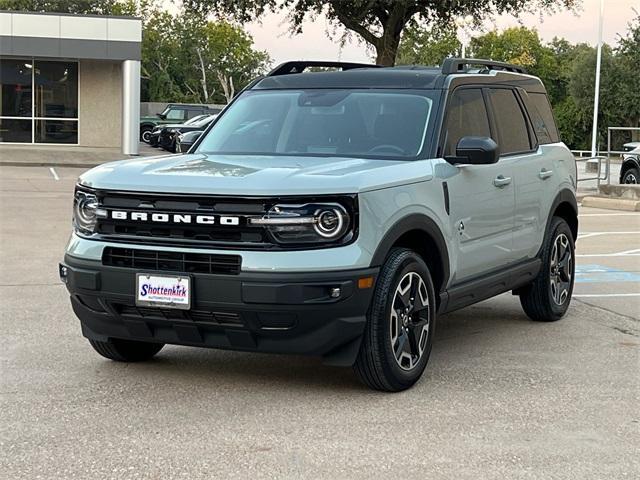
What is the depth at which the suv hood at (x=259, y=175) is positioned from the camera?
551 centimetres

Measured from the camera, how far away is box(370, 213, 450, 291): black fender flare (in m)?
5.71

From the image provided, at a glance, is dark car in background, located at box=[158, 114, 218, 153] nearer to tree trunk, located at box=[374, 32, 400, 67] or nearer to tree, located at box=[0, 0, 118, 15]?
tree trunk, located at box=[374, 32, 400, 67]

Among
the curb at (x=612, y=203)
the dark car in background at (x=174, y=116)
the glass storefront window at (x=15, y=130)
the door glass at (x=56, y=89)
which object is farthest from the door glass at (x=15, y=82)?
the curb at (x=612, y=203)

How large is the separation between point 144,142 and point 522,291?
126ft

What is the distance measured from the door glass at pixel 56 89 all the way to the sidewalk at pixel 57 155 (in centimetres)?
132

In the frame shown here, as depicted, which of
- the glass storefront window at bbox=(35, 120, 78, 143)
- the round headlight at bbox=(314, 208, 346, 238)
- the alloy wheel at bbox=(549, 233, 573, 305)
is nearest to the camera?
the round headlight at bbox=(314, 208, 346, 238)

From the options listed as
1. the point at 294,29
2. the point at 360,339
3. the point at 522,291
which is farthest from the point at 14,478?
the point at 294,29

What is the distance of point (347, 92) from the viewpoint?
700 centimetres

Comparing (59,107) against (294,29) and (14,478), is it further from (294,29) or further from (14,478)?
(14,478)

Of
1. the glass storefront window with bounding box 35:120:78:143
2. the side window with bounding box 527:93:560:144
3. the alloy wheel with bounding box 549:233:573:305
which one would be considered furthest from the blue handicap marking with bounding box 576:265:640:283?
the glass storefront window with bounding box 35:120:78:143

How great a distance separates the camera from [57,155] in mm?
32250

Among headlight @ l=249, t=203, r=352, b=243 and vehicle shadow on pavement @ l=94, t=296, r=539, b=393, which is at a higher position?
headlight @ l=249, t=203, r=352, b=243

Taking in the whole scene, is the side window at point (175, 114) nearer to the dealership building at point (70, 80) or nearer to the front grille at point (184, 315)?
the dealership building at point (70, 80)

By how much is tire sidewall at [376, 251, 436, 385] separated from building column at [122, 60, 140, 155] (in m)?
29.1
